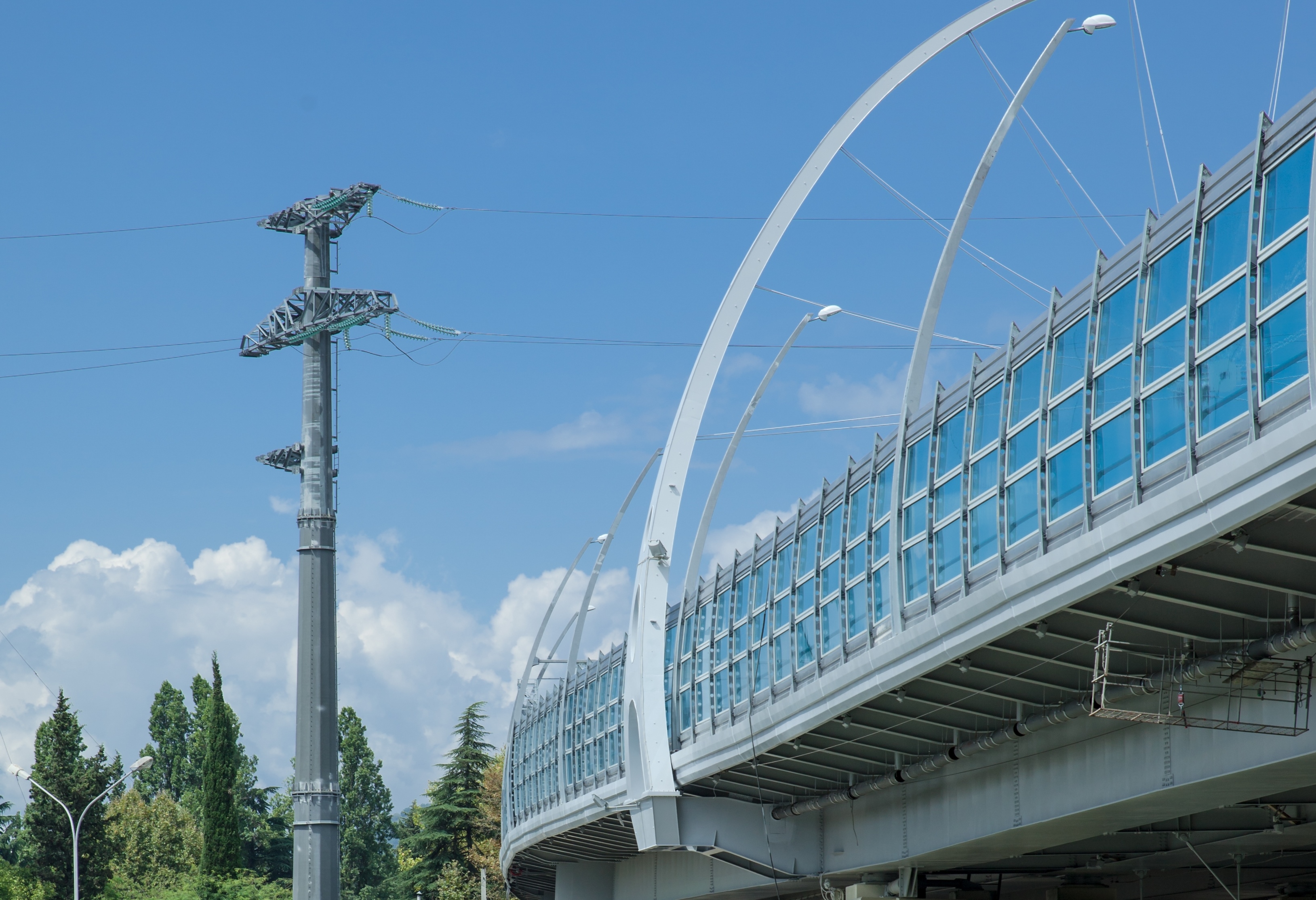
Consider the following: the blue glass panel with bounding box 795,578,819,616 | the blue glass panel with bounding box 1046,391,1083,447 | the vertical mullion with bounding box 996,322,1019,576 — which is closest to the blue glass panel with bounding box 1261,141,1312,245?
the blue glass panel with bounding box 1046,391,1083,447

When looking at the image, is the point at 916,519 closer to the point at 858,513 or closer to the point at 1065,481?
the point at 858,513

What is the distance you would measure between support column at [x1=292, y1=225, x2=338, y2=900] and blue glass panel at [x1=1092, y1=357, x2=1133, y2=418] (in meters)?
28.6

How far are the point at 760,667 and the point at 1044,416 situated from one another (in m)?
12.1

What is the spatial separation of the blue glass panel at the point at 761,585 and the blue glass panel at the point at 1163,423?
1420 cm

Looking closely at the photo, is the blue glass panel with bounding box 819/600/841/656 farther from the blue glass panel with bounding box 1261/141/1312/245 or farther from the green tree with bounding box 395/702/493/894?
the green tree with bounding box 395/702/493/894

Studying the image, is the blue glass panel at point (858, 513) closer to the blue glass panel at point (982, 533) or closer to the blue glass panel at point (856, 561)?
the blue glass panel at point (856, 561)

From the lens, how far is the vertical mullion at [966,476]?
19875 millimetres

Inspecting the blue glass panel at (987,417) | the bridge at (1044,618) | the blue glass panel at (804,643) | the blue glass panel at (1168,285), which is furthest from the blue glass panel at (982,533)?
the blue glass panel at (804,643)

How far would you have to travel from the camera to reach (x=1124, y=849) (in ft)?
97.0

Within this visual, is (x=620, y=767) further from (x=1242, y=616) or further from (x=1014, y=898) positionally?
(x=1242, y=616)

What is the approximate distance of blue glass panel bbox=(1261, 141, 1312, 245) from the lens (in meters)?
14.0

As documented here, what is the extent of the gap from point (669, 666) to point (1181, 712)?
18.6 m

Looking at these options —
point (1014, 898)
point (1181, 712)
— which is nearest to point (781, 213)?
point (1181, 712)

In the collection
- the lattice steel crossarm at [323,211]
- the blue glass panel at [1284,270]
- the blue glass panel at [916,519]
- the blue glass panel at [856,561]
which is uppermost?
the lattice steel crossarm at [323,211]
